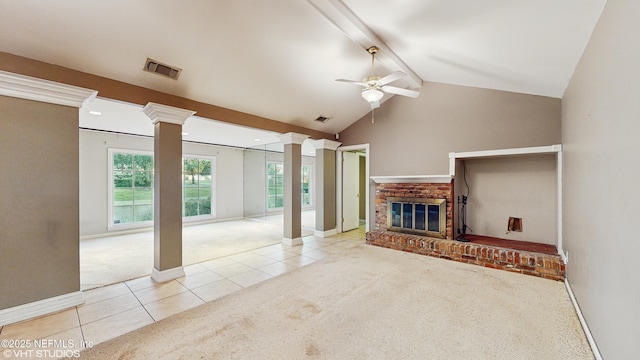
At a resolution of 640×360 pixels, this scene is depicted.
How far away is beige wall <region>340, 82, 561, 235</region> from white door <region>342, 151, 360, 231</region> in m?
0.66

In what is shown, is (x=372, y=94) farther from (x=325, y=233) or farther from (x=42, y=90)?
(x=325, y=233)

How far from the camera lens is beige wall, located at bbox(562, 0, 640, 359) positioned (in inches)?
52.8

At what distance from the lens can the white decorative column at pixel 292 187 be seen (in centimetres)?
512

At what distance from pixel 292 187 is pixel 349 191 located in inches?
76.1

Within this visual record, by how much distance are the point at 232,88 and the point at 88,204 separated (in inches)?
193

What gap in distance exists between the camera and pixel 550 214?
416cm

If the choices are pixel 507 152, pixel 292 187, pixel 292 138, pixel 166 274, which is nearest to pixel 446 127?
pixel 507 152

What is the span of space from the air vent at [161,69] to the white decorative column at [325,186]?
3245 mm

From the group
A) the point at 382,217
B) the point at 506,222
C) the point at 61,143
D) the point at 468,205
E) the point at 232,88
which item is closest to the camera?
the point at 61,143

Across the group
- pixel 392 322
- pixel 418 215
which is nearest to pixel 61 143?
pixel 392 322

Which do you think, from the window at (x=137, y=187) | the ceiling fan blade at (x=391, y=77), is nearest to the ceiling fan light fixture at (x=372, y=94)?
the ceiling fan blade at (x=391, y=77)

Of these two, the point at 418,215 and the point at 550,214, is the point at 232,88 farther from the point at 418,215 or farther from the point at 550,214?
the point at 550,214

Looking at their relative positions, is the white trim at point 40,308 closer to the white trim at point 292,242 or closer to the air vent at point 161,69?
the air vent at point 161,69

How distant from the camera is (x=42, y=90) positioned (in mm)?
2502
